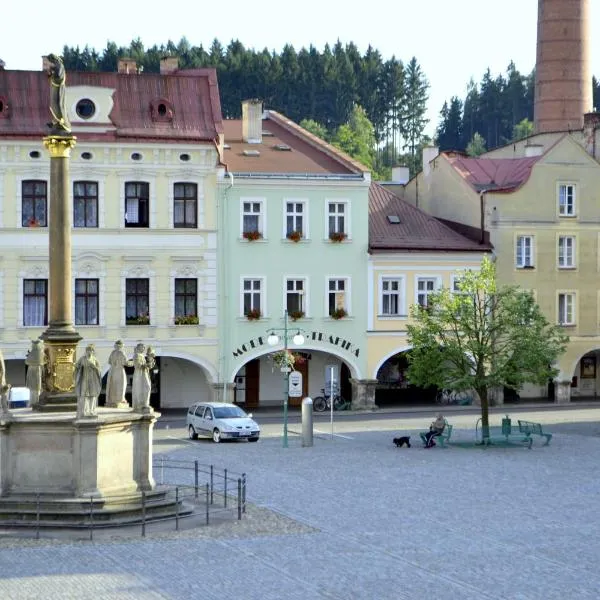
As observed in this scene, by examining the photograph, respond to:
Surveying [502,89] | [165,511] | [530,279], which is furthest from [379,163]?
[165,511]

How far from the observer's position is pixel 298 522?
26.0 metres

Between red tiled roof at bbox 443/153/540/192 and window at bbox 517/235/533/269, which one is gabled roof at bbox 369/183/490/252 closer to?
window at bbox 517/235/533/269

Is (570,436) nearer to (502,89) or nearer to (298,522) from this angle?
(298,522)

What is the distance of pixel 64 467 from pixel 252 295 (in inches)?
1228

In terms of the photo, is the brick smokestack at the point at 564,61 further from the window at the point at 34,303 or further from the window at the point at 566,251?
the window at the point at 34,303

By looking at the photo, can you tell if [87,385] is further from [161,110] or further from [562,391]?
[562,391]

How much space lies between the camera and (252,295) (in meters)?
56.6

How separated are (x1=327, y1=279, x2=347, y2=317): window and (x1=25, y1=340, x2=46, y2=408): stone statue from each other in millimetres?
30071

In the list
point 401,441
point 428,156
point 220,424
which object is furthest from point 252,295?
point 401,441

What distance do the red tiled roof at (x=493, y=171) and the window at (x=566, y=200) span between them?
164 centimetres

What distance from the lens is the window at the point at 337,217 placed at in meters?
57.3

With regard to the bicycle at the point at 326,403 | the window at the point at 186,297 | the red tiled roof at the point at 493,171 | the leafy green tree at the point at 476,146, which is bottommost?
the bicycle at the point at 326,403

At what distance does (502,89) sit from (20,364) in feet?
424

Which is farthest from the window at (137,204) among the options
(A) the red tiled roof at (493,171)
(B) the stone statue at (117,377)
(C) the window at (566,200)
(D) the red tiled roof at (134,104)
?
(B) the stone statue at (117,377)
